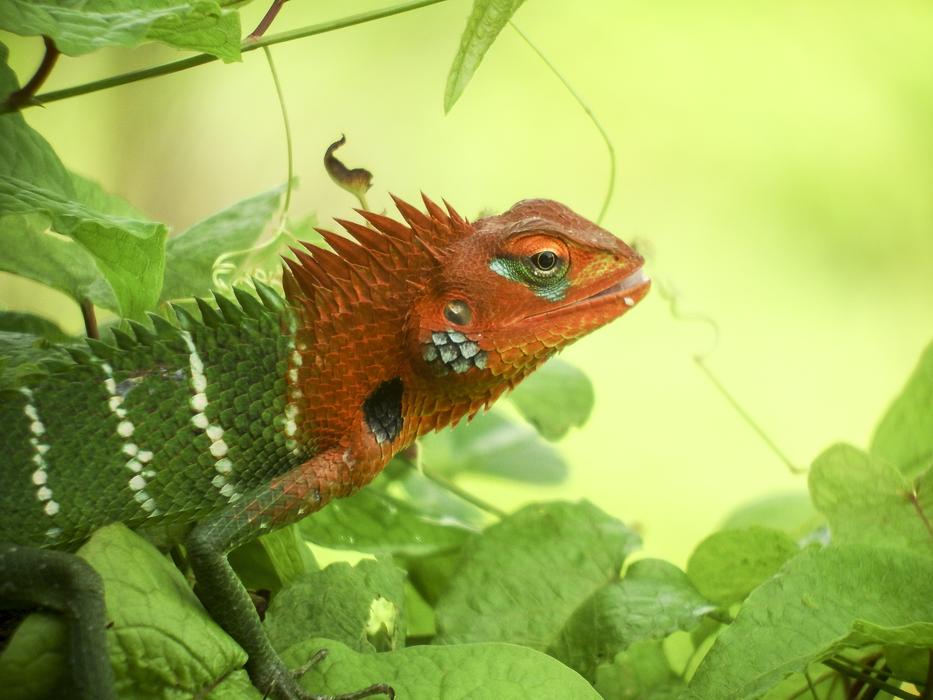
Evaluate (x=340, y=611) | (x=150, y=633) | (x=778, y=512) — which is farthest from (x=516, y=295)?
(x=778, y=512)

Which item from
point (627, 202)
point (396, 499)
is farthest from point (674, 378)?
point (396, 499)

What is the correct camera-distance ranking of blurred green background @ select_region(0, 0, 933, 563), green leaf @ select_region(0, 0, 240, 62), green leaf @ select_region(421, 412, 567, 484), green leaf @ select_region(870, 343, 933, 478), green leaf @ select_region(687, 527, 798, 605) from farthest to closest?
blurred green background @ select_region(0, 0, 933, 563), green leaf @ select_region(421, 412, 567, 484), green leaf @ select_region(870, 343, 933, 478), green leaf @ select_region(687, 527, 798, 605), green leaf @ select_region(0, 0, 240, 62)

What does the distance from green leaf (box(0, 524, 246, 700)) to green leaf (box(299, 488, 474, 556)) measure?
1.48ft

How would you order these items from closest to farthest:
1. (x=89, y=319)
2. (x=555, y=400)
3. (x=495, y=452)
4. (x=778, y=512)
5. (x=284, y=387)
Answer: (x=284, y=387) < (x=89, y=319) < (x=555, y=400) < (x=778, y=512) < (x=495, y=452)

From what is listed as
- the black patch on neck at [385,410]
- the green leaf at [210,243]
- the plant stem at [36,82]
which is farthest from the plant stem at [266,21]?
the black patch on neck at [385,410]

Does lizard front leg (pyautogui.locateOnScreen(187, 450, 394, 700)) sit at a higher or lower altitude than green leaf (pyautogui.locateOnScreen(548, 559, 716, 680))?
higher

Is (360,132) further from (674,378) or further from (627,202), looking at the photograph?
(674,378)

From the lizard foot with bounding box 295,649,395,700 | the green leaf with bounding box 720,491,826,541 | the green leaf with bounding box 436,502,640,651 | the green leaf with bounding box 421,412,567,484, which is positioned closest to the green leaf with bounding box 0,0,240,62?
the lizard foot with bounding box 295,649,395,700

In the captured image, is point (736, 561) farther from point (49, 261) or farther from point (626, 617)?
point (49, 261)

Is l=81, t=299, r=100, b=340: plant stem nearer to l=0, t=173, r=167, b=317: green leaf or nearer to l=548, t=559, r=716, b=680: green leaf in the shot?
l=0, t=173, r=167, b=317: green leaf

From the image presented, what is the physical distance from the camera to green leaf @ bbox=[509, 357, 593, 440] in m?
1.58

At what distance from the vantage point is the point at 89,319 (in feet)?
3.97

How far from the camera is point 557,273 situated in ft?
3.55

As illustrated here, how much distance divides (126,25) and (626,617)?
896 millimetres
